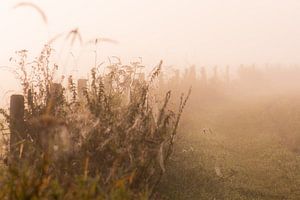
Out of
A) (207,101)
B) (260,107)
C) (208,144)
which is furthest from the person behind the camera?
(207,101)

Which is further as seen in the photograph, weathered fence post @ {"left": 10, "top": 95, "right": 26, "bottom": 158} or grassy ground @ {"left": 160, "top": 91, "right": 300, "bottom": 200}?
grassy ground @ {"left": 160, "top": 91, "right": 300, "bottom": 200}

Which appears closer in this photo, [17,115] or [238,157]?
[17,115]

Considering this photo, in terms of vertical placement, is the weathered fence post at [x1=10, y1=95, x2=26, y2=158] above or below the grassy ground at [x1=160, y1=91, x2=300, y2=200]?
above

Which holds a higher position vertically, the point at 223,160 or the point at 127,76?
the point at 127,76

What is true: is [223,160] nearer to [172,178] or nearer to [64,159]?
[172,178]

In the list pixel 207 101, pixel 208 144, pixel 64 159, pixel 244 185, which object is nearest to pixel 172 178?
pixel 244 185

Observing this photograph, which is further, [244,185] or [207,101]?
[207,101]

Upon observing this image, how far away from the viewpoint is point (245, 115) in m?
20.1

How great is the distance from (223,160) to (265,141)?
3232 mm

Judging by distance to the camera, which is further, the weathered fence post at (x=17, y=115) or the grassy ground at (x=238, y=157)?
the grassy ground at (x=238, y=157)

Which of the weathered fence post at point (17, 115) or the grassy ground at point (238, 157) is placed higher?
the weathered fence post at point (17, 115)

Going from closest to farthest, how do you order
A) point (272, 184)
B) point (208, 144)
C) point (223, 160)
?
point (272, 184)
point (223, 160)
point (208, 144)

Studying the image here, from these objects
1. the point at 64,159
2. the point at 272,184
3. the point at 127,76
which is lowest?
the point at 272,184

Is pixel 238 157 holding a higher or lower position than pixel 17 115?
lower
